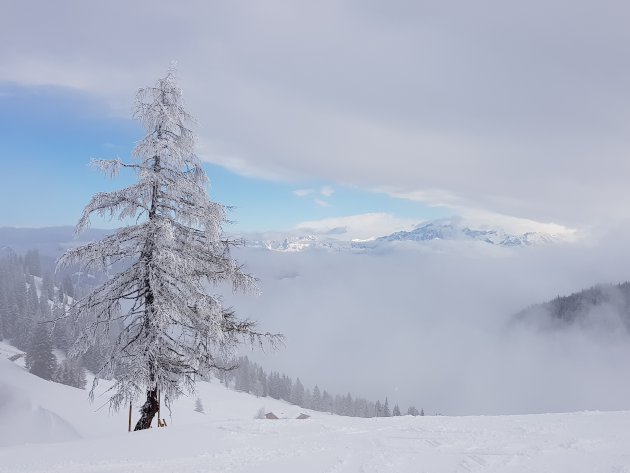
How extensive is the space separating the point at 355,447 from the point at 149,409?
7464 mm

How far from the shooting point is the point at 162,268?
12.1 meters

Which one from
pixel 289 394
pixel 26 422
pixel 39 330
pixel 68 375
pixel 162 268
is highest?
pixel 162 268

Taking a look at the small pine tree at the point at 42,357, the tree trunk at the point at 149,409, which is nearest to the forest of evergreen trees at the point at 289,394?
the small pine tree at the point at 42,357

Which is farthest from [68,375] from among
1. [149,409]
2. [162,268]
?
[162,268]

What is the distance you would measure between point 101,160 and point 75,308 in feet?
14.2

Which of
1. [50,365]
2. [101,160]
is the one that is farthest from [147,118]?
[50,365]

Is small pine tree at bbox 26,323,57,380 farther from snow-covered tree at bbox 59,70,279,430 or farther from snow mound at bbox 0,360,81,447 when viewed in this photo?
snow-covered tree at bbox 59,70,279,430

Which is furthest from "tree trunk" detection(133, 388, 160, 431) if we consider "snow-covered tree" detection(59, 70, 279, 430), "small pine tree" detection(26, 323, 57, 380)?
"small pine tree" detection(26, 323, 57, 380)

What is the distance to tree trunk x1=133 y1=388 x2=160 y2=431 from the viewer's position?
12742 millimetres

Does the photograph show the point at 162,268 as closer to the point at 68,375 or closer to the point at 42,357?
the point at 42,357

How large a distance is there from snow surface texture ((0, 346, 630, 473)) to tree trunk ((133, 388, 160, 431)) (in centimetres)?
326

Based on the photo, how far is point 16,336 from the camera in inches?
4136

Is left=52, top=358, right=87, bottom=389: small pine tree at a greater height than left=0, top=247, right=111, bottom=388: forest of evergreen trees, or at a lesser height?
lesser

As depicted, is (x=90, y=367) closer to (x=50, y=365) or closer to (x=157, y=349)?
(x=50, y=365)
